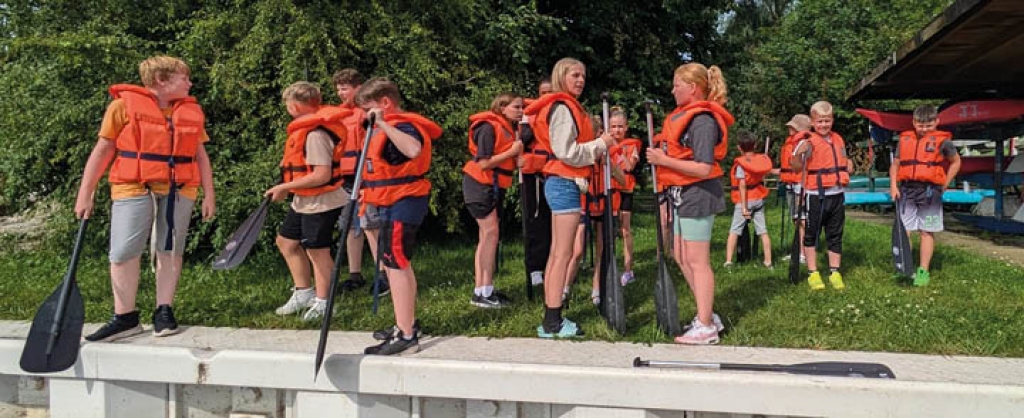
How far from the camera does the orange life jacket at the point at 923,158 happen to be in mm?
6180

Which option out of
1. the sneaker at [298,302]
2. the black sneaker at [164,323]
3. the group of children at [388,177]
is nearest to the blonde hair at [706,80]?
the group of children at [388,177]

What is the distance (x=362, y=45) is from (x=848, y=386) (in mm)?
6577

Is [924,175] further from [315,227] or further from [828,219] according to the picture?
[315,227]

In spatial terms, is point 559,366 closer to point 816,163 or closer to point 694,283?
point 694,283

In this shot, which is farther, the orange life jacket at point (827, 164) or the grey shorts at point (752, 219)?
the grey shorts at point (752, 219)

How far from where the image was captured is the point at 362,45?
7824 millimetres

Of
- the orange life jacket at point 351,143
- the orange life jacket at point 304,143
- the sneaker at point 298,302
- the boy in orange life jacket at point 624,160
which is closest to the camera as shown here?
the orange life jacket at point 304,143

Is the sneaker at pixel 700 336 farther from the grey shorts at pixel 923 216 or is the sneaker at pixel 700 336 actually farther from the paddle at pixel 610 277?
the grey shorts at pixel 923 216

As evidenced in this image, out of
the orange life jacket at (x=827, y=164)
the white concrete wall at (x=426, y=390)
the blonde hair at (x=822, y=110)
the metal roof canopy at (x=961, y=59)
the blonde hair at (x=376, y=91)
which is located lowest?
the white concrete wall at (x=426, y=390)

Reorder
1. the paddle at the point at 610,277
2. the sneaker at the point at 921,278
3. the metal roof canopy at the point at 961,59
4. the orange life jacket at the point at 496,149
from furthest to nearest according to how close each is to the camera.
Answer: the metal roof canopy at the point at 961,59
the sneaker at the point at 921,278
the orange life jacket at the point at 496,149
the paddle at the point at 610,277

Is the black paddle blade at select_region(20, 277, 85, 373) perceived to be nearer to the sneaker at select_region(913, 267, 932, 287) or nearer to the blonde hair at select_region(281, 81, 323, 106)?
the blonde hair at select_region(281, 81, 323, 106)

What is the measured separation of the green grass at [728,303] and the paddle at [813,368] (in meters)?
0.79

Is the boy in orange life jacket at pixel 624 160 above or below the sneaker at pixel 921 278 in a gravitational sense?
above

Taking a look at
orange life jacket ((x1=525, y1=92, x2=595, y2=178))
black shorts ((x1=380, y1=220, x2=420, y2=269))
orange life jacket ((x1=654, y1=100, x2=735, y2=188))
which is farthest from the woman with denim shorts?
black shorts ((x1=380, y1=220, x2=420, y2=269))
